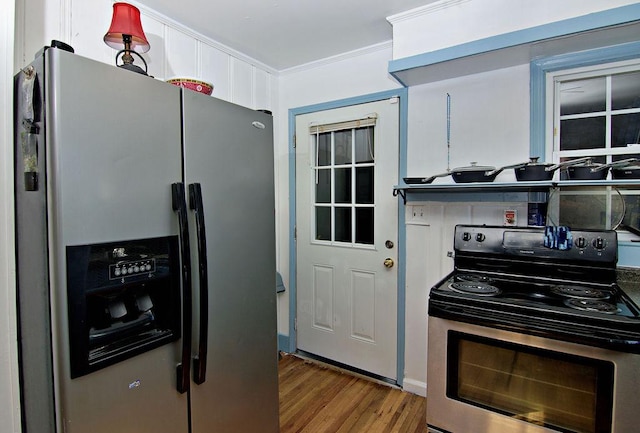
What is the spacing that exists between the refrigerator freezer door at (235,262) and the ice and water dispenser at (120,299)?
11 cm

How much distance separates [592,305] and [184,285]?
5.17ft

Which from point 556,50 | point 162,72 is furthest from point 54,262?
point 556,50

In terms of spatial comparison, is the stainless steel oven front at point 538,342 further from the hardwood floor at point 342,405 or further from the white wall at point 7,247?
the white wall at point 7,247

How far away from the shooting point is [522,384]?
1.39 m

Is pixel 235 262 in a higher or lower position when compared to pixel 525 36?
lower

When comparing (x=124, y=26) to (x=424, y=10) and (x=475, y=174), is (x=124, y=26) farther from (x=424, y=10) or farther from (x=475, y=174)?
(x=475, y=174)

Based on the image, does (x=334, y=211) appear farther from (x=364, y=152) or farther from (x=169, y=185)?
(x=169, y=185)

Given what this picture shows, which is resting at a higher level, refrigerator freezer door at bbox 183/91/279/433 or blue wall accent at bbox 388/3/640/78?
blue wall accent at bbox 388/3/640/78

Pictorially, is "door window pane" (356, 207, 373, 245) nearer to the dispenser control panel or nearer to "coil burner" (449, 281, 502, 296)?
"coil burner" (449, 281, 502, 296)

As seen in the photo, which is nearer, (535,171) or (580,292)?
(580,292)

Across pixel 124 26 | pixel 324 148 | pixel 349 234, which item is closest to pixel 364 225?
pixel 349 234

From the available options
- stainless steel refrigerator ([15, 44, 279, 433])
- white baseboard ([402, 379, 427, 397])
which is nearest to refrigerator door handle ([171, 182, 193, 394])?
stainless steel refrigerator ([15, 44, 279, 433])

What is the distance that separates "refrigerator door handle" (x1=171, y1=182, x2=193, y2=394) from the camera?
4.29 ft

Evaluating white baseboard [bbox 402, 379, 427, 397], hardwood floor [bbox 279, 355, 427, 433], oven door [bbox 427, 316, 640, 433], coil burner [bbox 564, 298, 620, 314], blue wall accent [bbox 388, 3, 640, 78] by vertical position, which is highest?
blue wall accent [bbox 388, 3, 640, 78]
